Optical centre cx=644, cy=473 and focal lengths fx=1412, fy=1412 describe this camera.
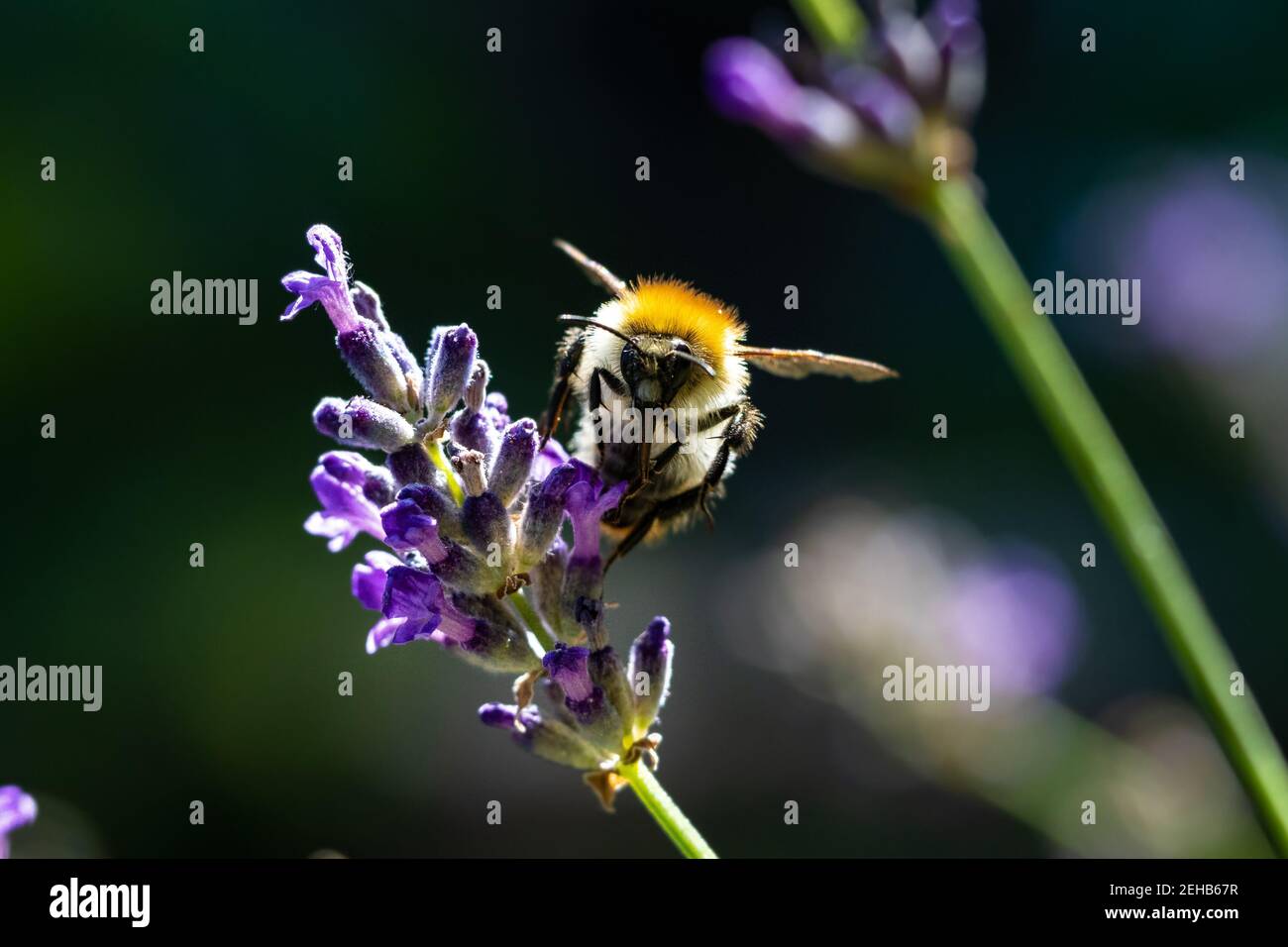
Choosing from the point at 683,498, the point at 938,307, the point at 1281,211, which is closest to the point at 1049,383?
the point at 683,498

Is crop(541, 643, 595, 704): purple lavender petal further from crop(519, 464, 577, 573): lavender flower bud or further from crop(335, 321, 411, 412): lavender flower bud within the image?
crop(335, 321, 411, 412): lavender flower bud

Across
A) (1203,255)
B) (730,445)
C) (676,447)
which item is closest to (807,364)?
(730,445)

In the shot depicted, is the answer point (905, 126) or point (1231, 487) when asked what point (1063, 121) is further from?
point (905, 126)

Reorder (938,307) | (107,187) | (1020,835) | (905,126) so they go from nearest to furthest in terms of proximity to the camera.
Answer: (905,126) < (1020,835) < (107,187) < (938,307)
